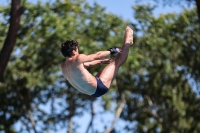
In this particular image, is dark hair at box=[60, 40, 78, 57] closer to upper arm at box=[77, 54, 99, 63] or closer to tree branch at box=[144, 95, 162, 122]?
upper arm at box=[77, 54, 99, 63]

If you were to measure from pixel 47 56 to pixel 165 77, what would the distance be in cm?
592

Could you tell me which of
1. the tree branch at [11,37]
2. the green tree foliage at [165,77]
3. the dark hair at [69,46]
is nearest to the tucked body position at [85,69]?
the dark hair at [69,46]

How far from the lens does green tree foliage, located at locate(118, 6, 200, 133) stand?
23.3m

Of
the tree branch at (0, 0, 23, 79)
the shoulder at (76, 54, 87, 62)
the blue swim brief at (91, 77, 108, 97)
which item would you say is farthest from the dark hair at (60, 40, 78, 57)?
the tree branch at (0, 0, 23, 79)

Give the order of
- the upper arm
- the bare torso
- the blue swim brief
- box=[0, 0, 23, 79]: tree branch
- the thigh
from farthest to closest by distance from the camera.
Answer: box=[0, 0, 23, 79]: tree branch < the thigh < the blue swim brief < the bare torso < the upper arm

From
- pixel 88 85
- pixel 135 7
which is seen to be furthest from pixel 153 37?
pixel 88 85

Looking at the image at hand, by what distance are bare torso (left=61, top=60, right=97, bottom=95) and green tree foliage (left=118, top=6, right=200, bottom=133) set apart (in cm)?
1567

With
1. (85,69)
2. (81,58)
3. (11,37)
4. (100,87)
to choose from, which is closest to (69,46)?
(81,58)

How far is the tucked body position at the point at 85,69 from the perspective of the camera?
671 centimetres

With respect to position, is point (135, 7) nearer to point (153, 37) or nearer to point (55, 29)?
point (153, 37)

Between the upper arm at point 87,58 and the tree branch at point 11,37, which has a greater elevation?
the upper arm at point 87,58

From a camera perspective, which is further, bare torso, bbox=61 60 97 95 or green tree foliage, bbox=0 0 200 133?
green tree foliage, bbox=0 0 200 133

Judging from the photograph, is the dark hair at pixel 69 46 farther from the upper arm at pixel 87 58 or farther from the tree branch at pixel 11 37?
the tree branch at pixel 11 37

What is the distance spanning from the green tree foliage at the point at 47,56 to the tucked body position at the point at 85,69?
38.4 ft
